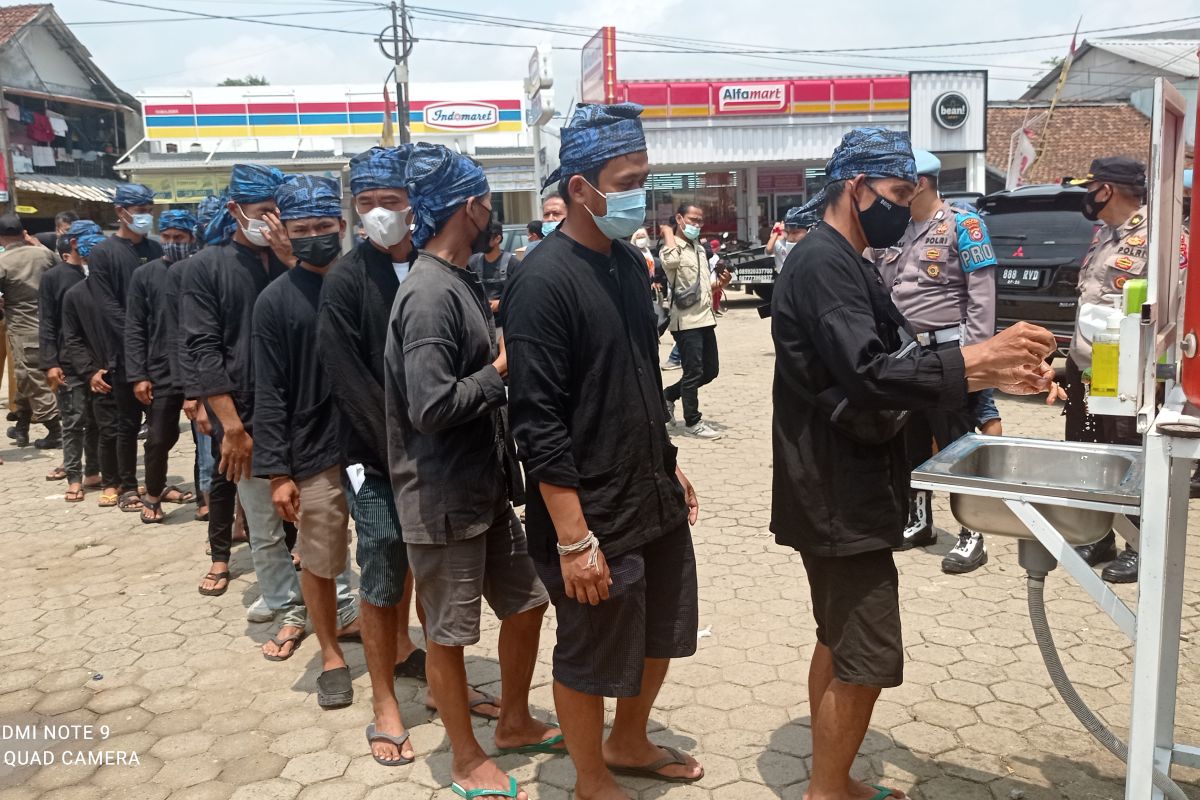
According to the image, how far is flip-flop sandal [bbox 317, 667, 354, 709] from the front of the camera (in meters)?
3.83

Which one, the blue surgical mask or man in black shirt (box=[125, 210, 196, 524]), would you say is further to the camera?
man in black shirt (box=[125, 210, 196, 524])

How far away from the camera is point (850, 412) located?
2488 millimetres

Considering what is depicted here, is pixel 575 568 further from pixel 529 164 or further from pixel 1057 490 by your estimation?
A: pixel 529 164

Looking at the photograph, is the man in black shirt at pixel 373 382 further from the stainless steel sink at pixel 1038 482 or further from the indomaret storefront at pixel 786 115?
the indomaret storefront at pixel 786 115

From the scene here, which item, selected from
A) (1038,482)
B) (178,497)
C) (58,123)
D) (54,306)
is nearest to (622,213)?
(1038,482)

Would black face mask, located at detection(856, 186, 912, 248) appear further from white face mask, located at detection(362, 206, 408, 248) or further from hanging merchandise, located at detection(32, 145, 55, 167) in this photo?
hanging merchandise, located at detection(32, 145, 55, 167)

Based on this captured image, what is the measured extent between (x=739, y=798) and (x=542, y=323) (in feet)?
5.48

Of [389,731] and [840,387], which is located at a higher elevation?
[840,387]

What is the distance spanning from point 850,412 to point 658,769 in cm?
145

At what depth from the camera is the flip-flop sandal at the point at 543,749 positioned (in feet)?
11.2

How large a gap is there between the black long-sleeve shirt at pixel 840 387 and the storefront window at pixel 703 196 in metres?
25.9

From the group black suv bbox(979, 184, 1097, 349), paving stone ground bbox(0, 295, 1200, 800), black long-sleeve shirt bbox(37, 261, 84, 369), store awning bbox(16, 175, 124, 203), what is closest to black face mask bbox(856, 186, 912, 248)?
paving stone ground bbox(0, 295, 1200, 800)

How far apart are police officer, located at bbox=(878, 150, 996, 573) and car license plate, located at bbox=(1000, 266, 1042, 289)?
4088 millimetres

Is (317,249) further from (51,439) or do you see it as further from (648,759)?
(51,439)
